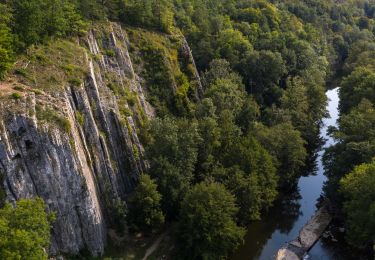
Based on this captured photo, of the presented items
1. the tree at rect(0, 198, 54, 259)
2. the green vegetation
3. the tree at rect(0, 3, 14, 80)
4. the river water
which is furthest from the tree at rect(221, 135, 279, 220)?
the tree at rect(0, 3, 14, 80)

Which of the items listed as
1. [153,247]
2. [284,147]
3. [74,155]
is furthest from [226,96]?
[74,155]

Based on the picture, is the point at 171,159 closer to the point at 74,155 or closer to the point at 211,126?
the point at 211,126

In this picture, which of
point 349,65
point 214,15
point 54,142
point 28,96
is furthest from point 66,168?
point 349,65

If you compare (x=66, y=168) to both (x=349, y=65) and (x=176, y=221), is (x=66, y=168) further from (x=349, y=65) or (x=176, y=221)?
(x=349, y=65)

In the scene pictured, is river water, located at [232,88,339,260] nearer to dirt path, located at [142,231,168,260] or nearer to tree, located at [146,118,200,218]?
dirt path, located at [142,231,168,260]

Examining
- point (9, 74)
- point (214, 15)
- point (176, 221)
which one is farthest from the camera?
point (214, 15)

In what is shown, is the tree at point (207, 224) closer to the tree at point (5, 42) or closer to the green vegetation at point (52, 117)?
the green vegetation at point (52, 117)
